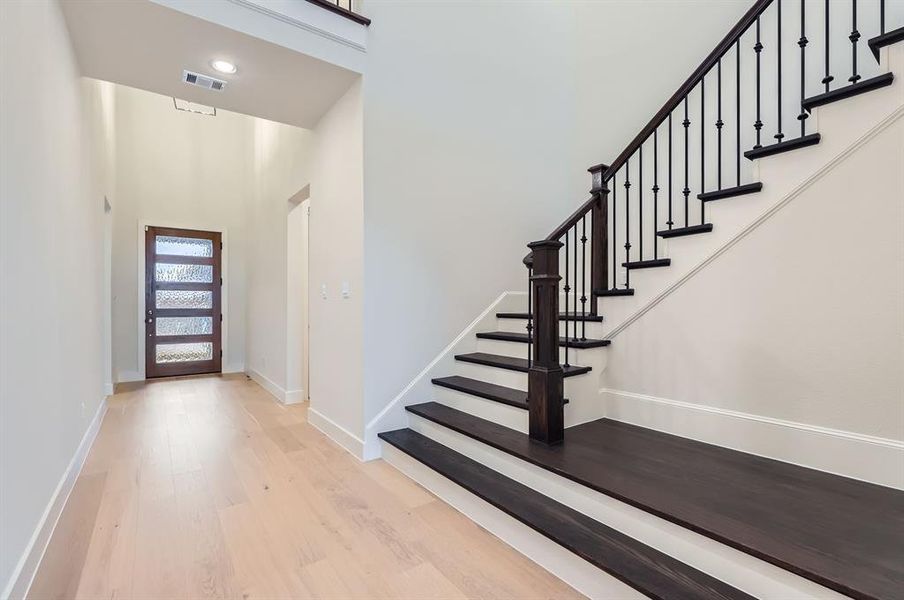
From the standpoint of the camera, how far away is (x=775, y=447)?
6.98 ft

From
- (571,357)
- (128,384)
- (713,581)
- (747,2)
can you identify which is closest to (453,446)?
(571,357)

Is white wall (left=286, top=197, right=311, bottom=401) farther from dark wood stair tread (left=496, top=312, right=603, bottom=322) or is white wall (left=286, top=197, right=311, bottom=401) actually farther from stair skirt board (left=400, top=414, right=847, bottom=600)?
stair skirt board (left=400, top=414, right=847, bottom=600)

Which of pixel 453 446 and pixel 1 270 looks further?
pixel 453 446

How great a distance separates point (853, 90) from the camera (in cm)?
188

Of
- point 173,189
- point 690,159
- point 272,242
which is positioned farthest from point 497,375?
point 173,189

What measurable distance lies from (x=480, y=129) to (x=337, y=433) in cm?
274

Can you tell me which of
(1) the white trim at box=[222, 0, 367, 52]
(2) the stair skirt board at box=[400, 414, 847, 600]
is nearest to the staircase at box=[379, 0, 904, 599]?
(2) the stair skirt board at box=[400, 414, 847, 600]

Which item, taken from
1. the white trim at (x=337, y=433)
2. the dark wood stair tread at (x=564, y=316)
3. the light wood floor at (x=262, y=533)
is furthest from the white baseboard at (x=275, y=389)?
the dark wood stair tread at (x=564, y=316)

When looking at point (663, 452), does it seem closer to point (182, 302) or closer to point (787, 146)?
point (787, 146)

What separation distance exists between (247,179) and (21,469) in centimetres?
563

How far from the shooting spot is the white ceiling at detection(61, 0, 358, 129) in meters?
2.32

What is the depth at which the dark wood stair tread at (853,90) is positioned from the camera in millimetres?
1800

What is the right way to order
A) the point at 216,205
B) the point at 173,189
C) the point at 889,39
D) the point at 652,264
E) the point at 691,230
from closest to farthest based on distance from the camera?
the point at 889,39
the point at 691,230
the point at 652,264
the point at 173,189
the point at 216,205

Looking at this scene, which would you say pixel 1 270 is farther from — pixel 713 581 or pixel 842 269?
pixel 842 269
